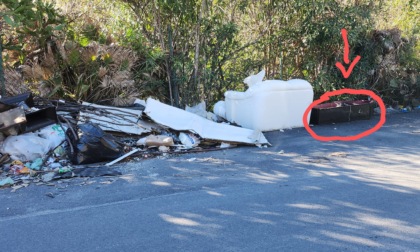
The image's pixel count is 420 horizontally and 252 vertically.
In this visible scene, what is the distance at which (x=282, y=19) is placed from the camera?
31.9 ft

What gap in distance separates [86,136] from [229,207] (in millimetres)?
2765

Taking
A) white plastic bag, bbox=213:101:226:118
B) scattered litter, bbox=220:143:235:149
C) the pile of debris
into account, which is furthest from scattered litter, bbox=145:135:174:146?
white plastic bag, bbox=213:101:226:118

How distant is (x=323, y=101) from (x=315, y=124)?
168 cm

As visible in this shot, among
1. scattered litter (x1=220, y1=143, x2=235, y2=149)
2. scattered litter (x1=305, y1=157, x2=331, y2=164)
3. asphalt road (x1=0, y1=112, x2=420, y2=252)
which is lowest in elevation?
asphalt road (x1=0, y1=112, x2=420, y2=252)

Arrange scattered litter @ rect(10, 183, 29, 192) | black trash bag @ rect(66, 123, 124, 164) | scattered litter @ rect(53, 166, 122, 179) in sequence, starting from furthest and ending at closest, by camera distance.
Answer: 1. black trash bag @ rect(66, 123, 124, 164)
2. scattered litter @ rect(53, 166, 122, 179)
3. scattered litter @ rect(10, 183, 29, 192)

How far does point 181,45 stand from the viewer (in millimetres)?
9461

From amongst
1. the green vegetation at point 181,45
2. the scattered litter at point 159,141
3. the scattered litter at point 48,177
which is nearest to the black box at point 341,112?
the green vegetation at point 181,45

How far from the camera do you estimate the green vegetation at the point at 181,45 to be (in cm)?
822

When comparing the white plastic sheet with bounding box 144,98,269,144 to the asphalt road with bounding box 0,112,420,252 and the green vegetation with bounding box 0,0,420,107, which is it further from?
the green vegetation with bounding box 0,0,420,107

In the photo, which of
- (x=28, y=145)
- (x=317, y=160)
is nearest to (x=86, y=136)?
(x=28, y=145)

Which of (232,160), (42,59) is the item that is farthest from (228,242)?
(42,59)

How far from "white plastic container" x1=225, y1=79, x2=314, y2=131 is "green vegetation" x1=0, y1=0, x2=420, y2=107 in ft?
→ 5.17

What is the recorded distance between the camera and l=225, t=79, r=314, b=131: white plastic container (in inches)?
314

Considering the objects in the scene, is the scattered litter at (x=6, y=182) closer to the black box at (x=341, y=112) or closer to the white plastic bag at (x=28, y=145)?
the white plastic bag at (x=28, y=145)
